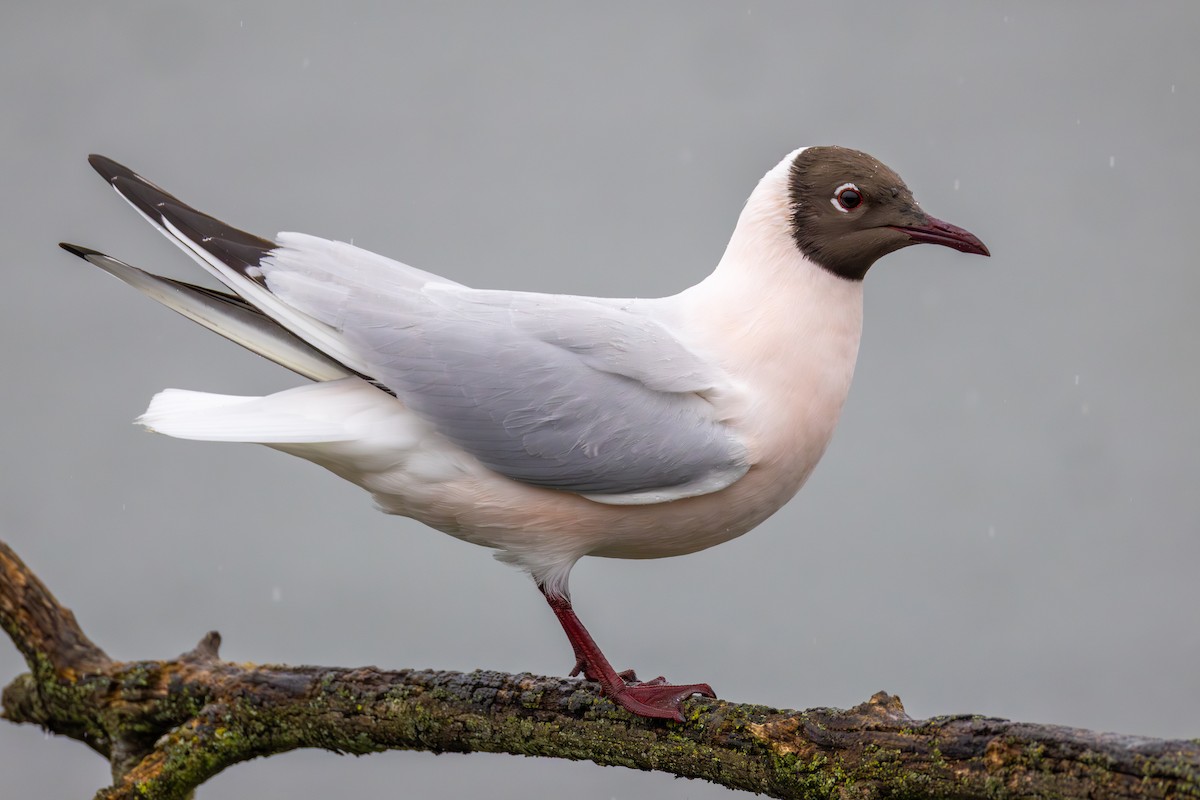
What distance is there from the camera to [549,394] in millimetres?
2100

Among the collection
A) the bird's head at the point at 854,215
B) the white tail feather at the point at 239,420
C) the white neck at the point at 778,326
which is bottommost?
the white tail feather at the point at 239,420

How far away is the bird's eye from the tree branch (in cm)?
85

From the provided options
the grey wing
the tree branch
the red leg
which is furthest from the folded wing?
the tree branch

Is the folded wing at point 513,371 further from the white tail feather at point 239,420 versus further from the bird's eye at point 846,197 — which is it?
the bird's eye at point 846,197

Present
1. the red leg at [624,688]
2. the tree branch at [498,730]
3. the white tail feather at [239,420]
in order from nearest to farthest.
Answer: the tree branch at [498,730], the white tail feather at [239,420], the red leg at [624,688]

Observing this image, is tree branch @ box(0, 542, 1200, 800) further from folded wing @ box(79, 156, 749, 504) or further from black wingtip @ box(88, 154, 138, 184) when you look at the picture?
black wingtip @ box(88, 154, 138, 184)

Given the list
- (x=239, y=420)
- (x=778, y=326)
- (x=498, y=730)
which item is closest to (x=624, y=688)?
(x=498, y=730)

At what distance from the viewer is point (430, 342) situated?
2100 mm

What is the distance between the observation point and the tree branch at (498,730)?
180cm

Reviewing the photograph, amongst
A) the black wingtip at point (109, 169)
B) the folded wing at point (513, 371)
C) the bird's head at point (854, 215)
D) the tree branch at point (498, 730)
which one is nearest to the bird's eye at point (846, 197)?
the bird's head at point (854, 215)

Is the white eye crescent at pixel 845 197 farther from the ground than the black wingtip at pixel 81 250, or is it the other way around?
the white eye crescent at pixel 845 197

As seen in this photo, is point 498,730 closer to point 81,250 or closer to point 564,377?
point 564,377

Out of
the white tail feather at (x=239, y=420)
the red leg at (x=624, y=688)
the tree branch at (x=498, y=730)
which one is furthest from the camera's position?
the red leg at (x=624, y=688)

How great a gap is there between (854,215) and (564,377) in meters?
0.59
